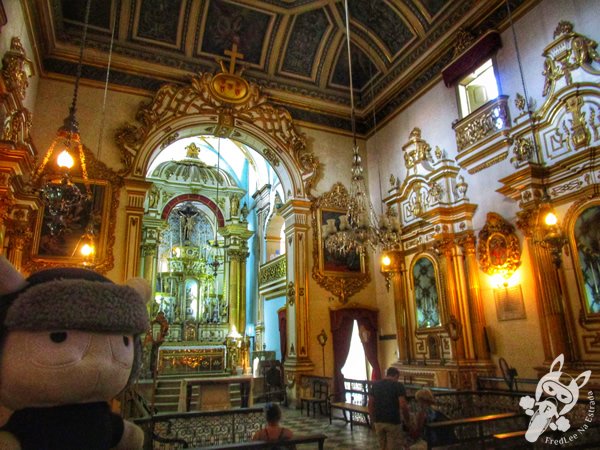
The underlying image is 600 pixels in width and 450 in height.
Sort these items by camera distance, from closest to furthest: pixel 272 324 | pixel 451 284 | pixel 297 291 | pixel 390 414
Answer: pixel 390 414
pixel 451 284
pixel 297 291
pixel 272 324

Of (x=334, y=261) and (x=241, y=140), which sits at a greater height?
(x=241, y=140)

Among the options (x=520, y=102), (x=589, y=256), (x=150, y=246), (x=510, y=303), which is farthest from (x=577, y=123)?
(x=150, y=246)

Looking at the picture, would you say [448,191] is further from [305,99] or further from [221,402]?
[221,402]

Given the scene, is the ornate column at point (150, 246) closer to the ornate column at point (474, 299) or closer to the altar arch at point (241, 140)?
the altar arch at point (241, 140)

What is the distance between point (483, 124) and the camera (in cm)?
898

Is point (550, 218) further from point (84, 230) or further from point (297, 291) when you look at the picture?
point (84, 230)

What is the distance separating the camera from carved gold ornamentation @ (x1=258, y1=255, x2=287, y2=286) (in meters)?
14.3

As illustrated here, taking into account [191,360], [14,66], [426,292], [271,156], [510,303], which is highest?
[271,156]

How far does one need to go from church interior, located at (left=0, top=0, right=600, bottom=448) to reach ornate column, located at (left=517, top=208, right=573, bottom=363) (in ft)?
0.11

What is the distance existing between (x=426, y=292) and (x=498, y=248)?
7.43ft

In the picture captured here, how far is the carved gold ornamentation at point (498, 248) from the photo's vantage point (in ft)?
26.6

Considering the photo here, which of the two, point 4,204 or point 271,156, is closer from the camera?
point 4,204

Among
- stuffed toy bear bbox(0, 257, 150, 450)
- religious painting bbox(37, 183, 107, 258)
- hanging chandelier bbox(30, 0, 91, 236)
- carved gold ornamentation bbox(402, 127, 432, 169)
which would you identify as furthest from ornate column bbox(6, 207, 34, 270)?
carved gold ornamentation bbox(402, 127, 432, 169)

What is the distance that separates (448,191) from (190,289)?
432 inches
